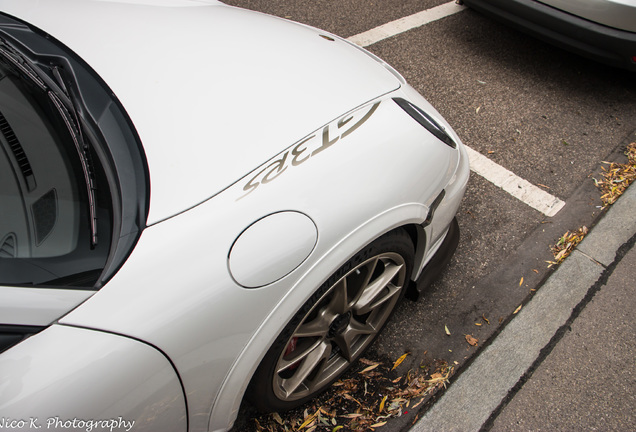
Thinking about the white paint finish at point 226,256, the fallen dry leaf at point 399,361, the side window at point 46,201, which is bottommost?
the fallen dry leaf at point 399,361

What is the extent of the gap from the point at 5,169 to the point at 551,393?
2.26m

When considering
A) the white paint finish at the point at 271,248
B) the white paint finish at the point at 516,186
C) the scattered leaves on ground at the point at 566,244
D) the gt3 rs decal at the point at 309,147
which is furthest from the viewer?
the white paint finish at the point at 516,186

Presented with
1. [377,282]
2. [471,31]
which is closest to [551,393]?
[377,282]

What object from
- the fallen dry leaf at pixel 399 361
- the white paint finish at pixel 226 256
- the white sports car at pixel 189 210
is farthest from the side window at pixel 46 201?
the fallen dry leaf at pixel 399 361

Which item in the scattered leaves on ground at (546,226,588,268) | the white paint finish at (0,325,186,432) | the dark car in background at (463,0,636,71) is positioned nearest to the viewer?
the white paint finish at (0,325,186,432)

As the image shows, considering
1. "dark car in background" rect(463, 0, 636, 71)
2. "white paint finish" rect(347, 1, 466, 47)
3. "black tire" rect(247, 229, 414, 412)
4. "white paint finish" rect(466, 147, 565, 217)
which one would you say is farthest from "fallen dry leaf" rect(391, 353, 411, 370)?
"white paint finish" rect(347, 1, 466, 47)

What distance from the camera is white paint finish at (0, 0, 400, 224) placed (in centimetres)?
148

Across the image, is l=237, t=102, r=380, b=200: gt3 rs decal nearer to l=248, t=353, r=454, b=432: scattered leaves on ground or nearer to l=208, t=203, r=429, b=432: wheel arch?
l=208, t=203, r=429, b=432: wheel arch

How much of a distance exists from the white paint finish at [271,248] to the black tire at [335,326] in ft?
0.68

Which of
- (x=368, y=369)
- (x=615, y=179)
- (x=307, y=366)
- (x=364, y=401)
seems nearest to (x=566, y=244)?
(x=615, y=179)

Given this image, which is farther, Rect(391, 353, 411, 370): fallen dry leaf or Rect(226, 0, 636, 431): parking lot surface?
Rect(226, 0, 636, 431): parking lot surface

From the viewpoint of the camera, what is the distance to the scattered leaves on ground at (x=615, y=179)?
118 inches

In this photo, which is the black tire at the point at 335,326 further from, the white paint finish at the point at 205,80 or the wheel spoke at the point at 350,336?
the white paint finish at the point at 205,80

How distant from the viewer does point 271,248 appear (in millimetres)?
1430
